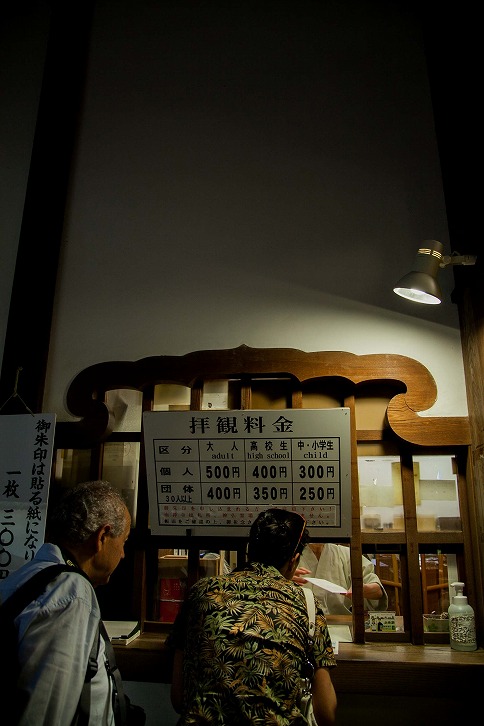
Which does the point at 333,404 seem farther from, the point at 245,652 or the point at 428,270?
the point at 245,652

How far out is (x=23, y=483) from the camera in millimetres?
3545

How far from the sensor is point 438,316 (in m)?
3.75

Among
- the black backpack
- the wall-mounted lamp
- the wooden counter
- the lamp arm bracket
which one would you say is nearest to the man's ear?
the black backpack

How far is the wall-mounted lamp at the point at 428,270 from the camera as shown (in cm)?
333

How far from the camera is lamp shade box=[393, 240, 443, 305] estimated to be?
3.32m

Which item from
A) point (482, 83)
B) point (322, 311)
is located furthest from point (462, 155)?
point (322, 311)

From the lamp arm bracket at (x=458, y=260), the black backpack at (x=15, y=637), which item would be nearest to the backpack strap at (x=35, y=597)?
the black backpack at (x=15, y=637)

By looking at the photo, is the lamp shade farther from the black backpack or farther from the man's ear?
the black backpack

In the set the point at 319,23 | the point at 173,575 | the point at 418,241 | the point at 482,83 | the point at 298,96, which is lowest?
the point at 173,575

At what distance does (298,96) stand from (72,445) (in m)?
3.20

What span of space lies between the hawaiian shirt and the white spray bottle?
4.26 feet

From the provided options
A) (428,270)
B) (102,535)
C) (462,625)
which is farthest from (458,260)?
(102,535)

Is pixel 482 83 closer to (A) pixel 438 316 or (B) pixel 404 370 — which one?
(A) pixel 438 316

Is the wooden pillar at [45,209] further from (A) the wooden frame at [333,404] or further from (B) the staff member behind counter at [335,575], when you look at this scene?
(B) the staff member behind counter at [335,575]
